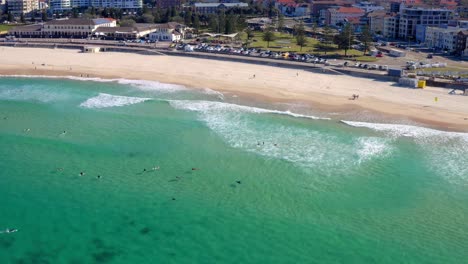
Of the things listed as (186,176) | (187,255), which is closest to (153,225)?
(187,255)

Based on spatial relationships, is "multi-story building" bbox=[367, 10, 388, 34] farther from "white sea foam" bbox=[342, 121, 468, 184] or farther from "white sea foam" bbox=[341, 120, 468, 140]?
"white sea foam" bbox=[342, 121, 468, 184]

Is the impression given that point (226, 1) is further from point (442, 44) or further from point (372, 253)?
point (372, 253)

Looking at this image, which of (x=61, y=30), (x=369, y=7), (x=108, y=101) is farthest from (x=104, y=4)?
(x=108, y=101)

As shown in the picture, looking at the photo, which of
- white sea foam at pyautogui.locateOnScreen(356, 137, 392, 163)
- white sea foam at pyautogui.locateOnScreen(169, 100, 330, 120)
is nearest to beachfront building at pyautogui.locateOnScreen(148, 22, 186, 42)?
white sea foam at pyautogui.locateOnScreen(169, 100, 330, 120)

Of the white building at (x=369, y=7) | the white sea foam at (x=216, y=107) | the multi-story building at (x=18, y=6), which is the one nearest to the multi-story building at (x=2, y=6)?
the multi-story building at (x=18, y=6)

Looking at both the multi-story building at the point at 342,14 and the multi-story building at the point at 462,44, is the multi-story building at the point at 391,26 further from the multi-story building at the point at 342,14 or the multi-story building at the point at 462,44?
the multi-story building at the point at 462,44

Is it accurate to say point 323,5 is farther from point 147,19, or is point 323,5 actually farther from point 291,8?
point 147,19
